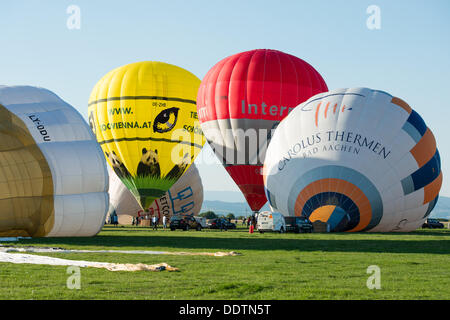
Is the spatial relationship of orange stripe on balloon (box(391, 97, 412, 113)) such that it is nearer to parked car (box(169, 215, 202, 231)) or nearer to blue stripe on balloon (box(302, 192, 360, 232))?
blue stripe on balloon (box(302, 192, 360, 232))

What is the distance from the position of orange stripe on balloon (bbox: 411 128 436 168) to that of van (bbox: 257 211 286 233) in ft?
24.5

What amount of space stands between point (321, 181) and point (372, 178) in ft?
8.23

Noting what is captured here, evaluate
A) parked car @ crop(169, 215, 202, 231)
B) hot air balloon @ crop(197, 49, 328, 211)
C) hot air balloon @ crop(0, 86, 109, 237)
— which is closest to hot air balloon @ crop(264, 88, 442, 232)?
hot air balloon @ crop(197, 49, 328, 211)

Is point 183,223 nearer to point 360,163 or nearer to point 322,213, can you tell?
point 322,213

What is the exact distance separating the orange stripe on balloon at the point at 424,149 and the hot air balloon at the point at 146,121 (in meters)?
18.2

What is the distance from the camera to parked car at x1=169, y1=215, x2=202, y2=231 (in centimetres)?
4162

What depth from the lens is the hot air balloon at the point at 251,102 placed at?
41156 millimetres

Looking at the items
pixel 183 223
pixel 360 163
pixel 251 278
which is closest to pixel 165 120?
pixel 183 223

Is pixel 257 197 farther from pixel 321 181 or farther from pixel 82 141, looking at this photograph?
pixel 82 141

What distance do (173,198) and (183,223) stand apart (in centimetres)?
1507

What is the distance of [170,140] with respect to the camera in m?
45.4

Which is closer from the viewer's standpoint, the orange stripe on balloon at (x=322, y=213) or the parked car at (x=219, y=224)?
the orange stripe on balloon at (x=322, y=213)

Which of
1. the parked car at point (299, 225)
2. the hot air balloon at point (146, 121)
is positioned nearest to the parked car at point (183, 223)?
the hot air balloon at point (146, 121)

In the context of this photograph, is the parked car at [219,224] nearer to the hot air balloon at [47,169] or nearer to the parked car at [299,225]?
the parked car at [299,225]
